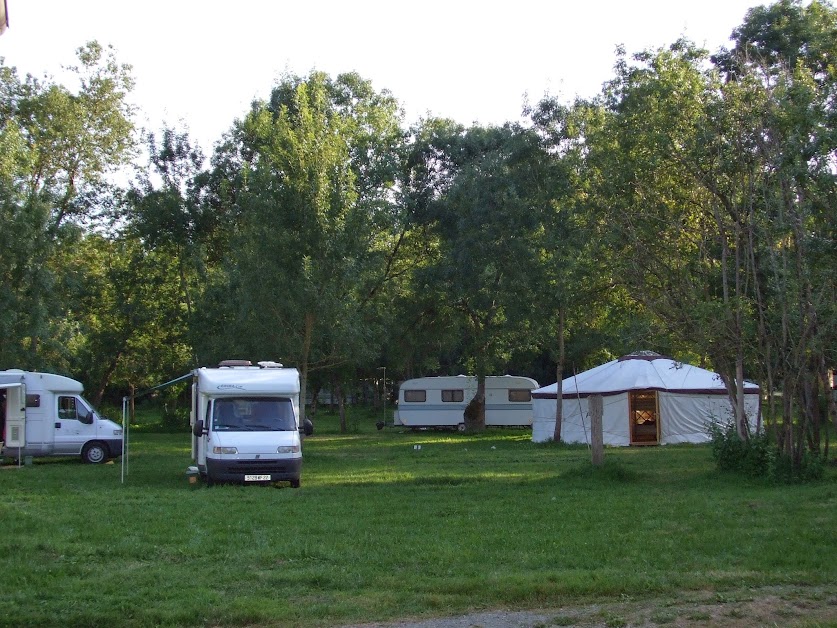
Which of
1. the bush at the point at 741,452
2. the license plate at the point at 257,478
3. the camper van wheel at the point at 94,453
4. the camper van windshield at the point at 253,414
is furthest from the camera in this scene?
the camper van wheel at the point at 94,453

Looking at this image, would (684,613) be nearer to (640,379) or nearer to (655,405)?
(655,405)

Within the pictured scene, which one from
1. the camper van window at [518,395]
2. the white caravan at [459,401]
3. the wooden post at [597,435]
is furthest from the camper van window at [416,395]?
the wooden post at [597,435]

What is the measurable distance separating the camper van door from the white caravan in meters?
19.5

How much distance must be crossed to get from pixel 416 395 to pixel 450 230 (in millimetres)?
10280

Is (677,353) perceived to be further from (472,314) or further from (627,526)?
(472,314)

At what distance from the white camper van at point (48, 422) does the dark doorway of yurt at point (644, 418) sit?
1594 cm

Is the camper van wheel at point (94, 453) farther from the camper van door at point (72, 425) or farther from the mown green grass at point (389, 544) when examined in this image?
the mown green grass at point (389, 544)

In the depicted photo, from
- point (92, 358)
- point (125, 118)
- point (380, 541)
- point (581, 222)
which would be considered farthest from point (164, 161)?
point (380, 541)

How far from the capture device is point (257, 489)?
671 inches

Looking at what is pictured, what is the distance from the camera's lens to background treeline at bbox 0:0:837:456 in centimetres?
1680

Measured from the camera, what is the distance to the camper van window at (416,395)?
4275 centimetres

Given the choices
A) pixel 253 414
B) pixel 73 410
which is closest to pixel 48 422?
pixel 73 410

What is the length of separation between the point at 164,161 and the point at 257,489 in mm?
24035

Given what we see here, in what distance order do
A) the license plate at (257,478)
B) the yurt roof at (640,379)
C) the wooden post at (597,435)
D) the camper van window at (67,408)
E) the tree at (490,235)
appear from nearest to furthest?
the license plate at (257,478) → the wooden post at (597,435) → the camper van window at (67,408) → the yurt roof at (640,379) → the tree at (490,235)
